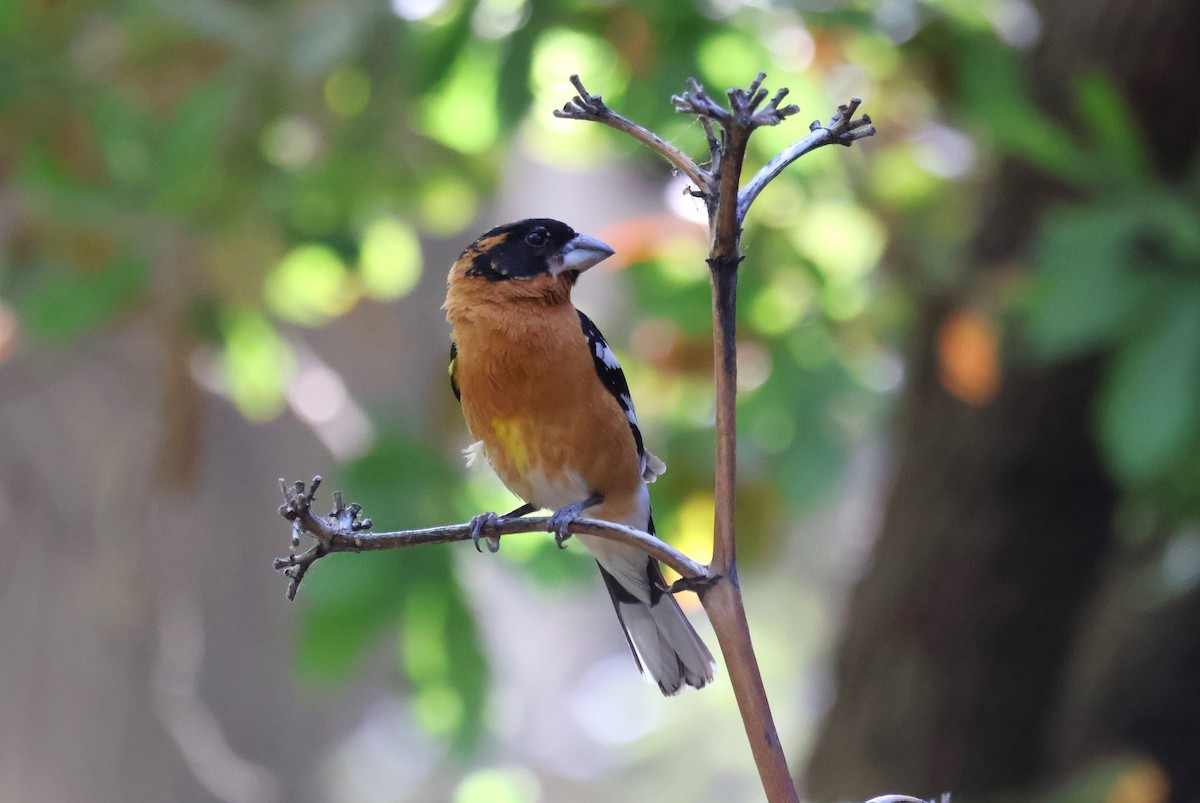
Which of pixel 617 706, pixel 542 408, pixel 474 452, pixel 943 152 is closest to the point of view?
pixel 542 408

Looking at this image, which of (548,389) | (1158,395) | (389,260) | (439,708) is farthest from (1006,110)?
(389,260)

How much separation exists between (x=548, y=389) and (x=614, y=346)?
2717mm

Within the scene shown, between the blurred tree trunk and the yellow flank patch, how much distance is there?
3318 millimetres

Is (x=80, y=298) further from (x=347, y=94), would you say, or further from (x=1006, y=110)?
(x=1006, y=110)

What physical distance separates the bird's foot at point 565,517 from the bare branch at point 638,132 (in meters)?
0.50

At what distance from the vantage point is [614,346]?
5535mm

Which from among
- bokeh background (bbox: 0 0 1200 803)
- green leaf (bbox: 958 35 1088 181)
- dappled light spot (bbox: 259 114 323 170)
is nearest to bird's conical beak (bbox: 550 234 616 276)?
bokeh background (bbox: 0 0 1200 803)

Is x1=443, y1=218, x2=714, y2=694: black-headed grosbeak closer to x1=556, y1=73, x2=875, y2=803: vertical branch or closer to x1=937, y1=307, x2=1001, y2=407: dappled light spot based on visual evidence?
x1=556, y1=73, x2=875, y2=803: vertical branch

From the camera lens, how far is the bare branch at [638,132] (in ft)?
4.45

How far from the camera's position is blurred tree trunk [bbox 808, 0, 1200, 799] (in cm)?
581

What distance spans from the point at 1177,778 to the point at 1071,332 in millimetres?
Result: 3062

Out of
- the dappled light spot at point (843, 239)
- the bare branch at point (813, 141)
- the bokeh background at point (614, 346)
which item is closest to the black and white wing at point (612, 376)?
the bokeh background at point (614, 346)

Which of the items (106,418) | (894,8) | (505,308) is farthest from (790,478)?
(106,418)

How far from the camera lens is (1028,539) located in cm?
591
